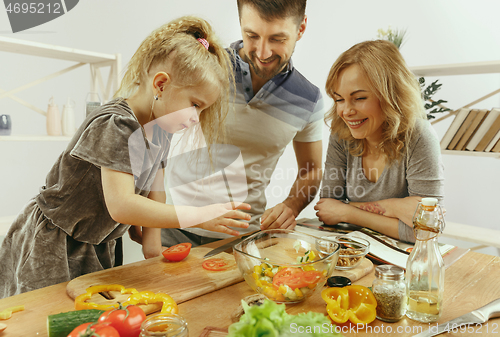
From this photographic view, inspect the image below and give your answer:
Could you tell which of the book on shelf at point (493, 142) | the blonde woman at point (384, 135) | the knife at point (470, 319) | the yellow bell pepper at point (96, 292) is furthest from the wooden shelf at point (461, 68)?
the yellow bell pepper at point (96, 292)

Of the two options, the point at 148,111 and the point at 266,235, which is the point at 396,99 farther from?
the point at 148,111

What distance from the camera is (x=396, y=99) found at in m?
1.50

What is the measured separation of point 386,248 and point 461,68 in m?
1.68

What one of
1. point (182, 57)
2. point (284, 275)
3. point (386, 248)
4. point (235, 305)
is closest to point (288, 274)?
point (284, 275)

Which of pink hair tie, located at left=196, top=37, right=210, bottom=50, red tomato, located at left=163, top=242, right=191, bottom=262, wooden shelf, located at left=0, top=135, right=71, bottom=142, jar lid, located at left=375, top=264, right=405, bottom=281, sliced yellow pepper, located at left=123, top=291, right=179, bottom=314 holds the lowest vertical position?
red tomato, located at left=163, top=242, right=191, bottom=262

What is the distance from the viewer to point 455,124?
2357 millimetres

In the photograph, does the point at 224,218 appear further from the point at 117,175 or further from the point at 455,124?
the point at 455,124

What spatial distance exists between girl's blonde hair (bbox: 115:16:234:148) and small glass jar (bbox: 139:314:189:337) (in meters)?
0.73

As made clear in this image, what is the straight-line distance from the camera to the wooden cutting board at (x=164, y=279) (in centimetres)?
81

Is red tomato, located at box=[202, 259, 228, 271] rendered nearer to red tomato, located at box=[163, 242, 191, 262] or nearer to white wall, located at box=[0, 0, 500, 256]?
red tomato, located at box=[163, 242, 191, 262]

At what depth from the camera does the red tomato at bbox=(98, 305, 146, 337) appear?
2.02ft

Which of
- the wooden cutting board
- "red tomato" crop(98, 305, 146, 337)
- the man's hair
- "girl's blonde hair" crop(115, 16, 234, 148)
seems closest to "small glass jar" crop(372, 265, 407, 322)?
A: the wooden cutting board

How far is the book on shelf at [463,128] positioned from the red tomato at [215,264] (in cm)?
199

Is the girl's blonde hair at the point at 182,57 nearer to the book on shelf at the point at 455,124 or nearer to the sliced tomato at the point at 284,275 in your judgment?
the sliced tomato at the point at 284,275
